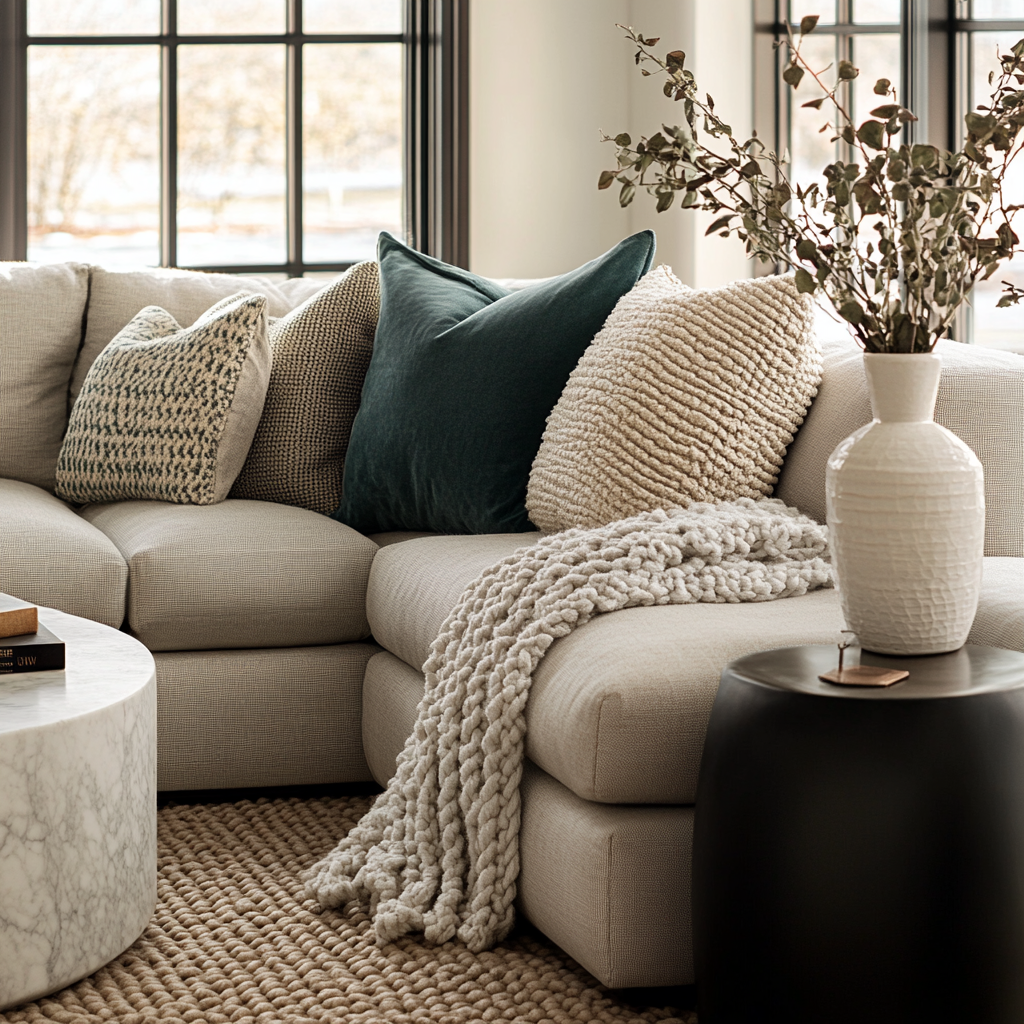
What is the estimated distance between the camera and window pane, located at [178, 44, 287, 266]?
13.9 ft

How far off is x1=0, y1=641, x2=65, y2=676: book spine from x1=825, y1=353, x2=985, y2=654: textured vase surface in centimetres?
93

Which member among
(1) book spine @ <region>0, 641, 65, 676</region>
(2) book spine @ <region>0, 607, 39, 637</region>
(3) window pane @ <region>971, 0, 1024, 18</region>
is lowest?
(1) book spine @ <region>0, 641, 65, 676</region>

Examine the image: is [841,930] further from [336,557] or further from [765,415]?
[336,557]

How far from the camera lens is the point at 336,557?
2.29m

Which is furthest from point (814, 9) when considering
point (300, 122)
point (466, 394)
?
point (466, 394)

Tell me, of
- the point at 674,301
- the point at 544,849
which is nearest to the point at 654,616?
the point at 544,849

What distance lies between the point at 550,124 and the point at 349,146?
2.13 ft

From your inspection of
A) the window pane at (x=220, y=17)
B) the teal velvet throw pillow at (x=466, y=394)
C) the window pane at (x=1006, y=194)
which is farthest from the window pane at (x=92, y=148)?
the window pane at (x=1006, y=194)

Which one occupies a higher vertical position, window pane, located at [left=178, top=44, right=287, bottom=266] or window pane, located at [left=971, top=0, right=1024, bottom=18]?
window pane, located at [left=971, top=0, right=1024, bottom=18]

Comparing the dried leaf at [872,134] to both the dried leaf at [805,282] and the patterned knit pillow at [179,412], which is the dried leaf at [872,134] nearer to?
the dried leaf at [805,282]

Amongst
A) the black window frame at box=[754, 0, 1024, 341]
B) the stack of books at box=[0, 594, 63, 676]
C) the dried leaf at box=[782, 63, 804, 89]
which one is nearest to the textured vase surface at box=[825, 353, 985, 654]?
the dried leaf at box=[782, 63, 804, 89]

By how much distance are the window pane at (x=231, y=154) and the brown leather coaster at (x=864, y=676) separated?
3.38 metres

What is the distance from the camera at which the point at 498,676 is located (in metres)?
1.60

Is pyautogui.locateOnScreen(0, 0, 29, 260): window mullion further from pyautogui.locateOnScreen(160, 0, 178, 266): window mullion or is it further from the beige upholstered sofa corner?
the beige upholstered sofa corner
